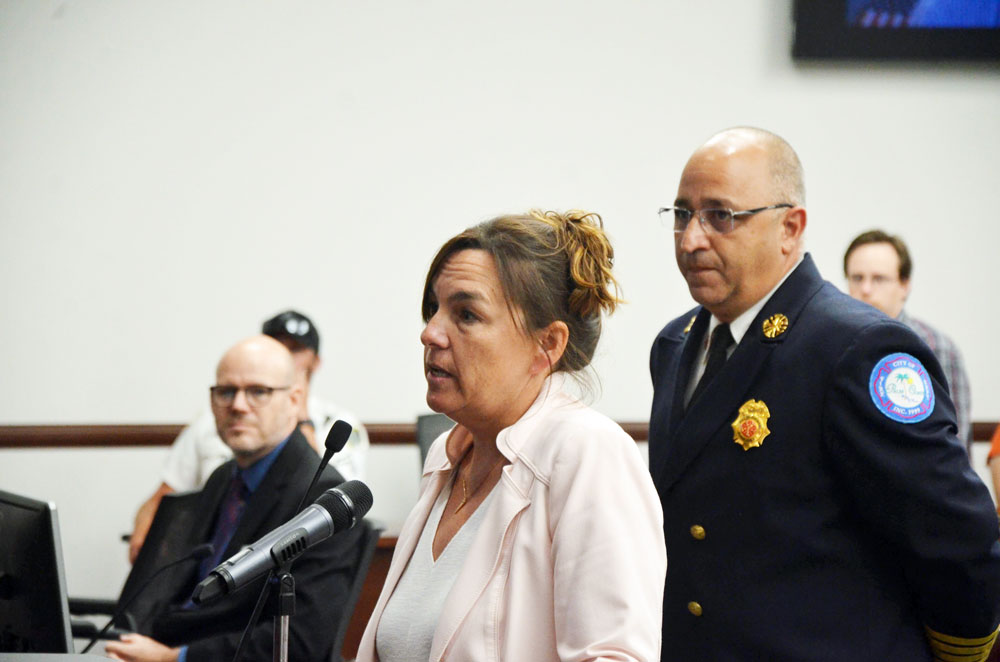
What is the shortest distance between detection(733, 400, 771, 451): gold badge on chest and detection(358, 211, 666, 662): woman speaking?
34 cm

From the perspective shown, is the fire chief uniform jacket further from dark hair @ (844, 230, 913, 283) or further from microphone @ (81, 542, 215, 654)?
dark hair @ (844, 230, 913, 283)

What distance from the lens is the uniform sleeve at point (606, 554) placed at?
1.25m

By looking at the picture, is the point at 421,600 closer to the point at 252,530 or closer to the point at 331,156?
the point at 252,530

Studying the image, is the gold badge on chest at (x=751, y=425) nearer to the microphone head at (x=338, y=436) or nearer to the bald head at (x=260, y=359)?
the microphone head at (x=338, y=436)

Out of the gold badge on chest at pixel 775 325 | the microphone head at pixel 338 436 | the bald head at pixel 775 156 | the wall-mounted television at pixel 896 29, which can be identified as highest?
the wall-mounted television at pixel 896 29

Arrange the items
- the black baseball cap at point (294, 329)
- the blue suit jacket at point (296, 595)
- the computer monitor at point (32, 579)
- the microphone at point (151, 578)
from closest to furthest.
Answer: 1. the computer monitor at point (32, 579)
2. the microphone at point (151, 578)
3. the blue suit jacket at point (296, 595)
4. the black baseball cap at point (294, 329)

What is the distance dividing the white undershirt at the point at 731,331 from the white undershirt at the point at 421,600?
592 mm

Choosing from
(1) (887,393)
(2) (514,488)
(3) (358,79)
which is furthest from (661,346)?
(3) (358,79)

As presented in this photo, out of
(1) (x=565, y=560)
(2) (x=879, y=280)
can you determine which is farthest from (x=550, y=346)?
(2) (x=879, y=280)

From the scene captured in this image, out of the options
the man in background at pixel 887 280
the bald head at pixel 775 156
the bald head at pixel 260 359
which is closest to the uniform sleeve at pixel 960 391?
the man in background at pixel 887 280

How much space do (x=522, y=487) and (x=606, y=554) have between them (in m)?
0.16

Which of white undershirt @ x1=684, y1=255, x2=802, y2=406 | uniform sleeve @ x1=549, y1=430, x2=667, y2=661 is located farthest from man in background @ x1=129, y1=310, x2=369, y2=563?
Result: uniform sleeve @ x1=549, y1=430, x2=667, y2=661

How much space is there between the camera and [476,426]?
1.53 metres

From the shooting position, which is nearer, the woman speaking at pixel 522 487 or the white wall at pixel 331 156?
the woman speaking at pixel 522 487
